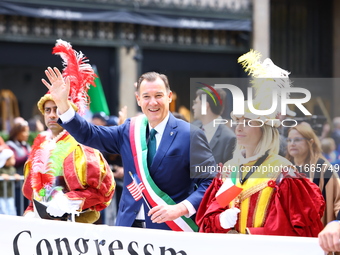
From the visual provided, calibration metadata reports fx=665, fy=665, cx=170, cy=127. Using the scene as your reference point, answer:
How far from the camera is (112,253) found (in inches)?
171

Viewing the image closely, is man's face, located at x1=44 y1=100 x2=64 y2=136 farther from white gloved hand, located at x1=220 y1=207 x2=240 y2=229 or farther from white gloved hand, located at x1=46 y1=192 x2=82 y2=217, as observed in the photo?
white gloved hand, located at x1=220 y1=207 x2=240 y2=229

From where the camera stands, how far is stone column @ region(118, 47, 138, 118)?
597 inches

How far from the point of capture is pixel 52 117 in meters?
5.50

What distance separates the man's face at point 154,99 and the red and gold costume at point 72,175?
0.75 m

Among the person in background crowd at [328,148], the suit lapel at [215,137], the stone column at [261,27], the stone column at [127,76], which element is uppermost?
the stone column at [261,27]

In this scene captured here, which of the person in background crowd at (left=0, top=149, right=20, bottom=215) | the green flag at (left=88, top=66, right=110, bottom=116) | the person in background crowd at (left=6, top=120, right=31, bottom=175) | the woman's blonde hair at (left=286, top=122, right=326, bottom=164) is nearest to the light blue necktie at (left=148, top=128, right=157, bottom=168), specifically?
the woman's blonde hair at (left=286, top=122, right=326, bottom=164)

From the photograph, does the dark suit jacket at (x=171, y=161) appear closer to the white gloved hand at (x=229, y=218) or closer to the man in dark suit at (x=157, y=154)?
the man in dark suit at (x=157, y=154)

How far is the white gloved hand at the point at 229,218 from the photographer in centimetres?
427

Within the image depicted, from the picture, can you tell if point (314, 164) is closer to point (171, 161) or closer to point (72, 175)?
point (171, 161)

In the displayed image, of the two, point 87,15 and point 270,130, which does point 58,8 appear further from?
point 270,130

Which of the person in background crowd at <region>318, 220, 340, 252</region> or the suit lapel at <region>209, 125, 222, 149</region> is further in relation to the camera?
the suit lapel at <region>209, 125, 222, 149</region>

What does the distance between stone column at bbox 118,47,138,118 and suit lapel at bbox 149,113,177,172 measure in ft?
33.4

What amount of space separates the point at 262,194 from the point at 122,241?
0.96 meters

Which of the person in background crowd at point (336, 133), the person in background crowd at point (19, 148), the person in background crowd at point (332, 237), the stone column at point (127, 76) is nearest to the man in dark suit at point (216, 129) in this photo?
the person in background crowd at point (332, 237)
